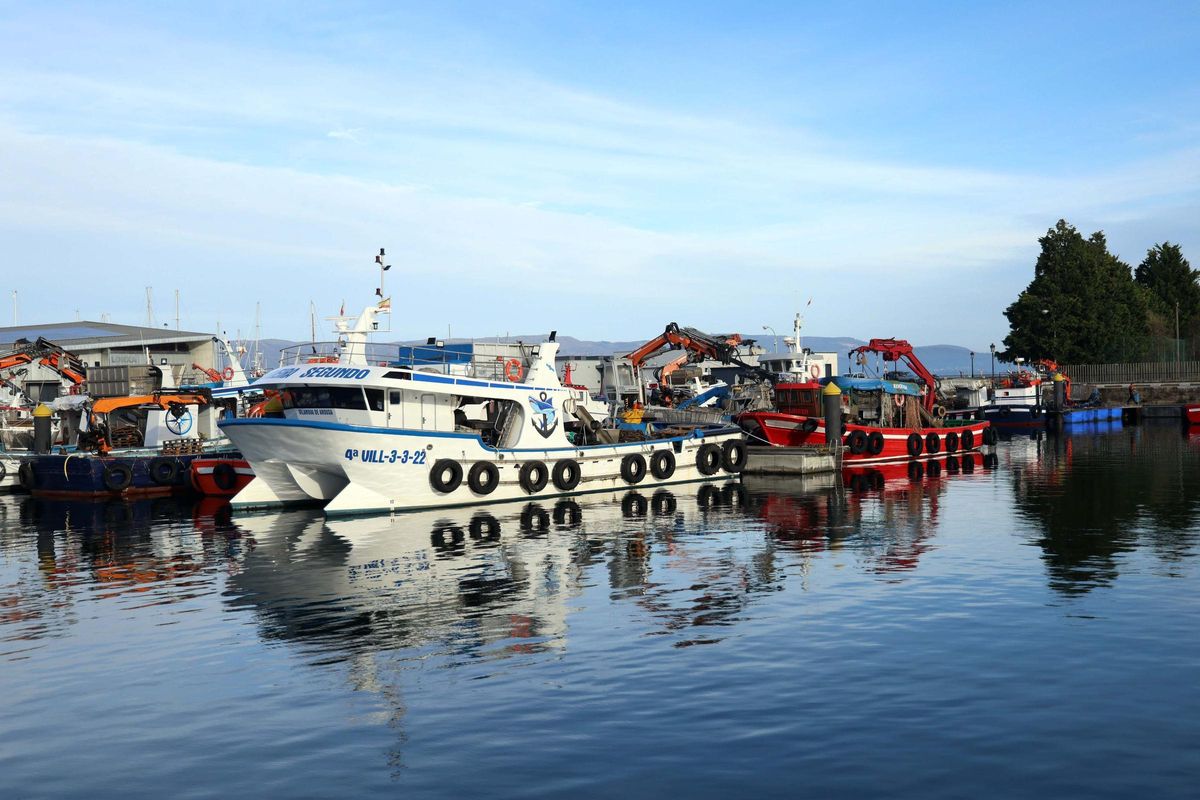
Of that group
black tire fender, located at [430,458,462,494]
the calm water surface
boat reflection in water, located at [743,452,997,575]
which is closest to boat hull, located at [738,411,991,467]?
boat reflection in water, located at [743,452,997,575]

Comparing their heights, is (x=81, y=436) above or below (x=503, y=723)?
above

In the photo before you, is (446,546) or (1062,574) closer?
(1062,574)

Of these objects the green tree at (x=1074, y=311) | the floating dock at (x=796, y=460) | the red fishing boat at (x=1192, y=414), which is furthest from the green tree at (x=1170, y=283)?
the floating dock at (x=796, y=460)

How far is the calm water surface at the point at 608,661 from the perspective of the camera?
37.0ft

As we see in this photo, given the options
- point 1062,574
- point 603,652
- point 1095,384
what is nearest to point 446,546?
point 603,652

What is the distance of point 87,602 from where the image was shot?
67.9ft

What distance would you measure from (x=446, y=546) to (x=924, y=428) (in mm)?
32254

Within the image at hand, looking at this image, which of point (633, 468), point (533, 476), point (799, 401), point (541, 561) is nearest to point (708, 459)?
point (633, 468)

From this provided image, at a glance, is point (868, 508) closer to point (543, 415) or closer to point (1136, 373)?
point (543, 415)

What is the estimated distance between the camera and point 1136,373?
325 ft

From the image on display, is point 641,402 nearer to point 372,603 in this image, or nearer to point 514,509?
point 514,509

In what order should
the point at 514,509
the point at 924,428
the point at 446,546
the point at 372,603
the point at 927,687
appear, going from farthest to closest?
1. the point at 924,428
2. the point at 514,509
3. the point at 446,546
4. the point at 372,603
5. the point at 927,687

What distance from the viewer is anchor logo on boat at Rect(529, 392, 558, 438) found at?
35.7 metres

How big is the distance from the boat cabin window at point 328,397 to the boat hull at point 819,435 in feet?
66.1
